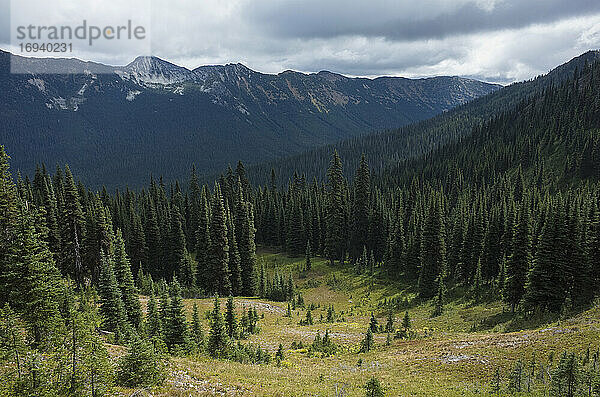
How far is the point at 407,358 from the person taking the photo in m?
24.4

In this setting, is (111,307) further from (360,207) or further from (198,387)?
(360,207)

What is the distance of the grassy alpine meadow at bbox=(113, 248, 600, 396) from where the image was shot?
16.9m

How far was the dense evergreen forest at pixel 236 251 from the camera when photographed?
15.4 meters

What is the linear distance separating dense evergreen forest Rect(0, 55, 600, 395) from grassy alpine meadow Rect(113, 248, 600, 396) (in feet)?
7.73

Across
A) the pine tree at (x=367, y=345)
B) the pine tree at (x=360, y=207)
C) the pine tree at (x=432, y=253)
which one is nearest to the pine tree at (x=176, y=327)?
the pine tree at (x=367, y=345)

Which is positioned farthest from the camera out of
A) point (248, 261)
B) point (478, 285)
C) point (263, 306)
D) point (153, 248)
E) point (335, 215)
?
point (335, 215)

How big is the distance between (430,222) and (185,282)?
131 feet

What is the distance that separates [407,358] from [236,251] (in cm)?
3175

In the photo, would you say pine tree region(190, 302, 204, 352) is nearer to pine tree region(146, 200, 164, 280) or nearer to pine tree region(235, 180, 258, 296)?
pine tree region(235, 180, 258, 296)

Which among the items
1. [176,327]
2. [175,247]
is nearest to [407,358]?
[176,327]

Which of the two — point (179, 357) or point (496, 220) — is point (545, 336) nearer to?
point (179, 357)

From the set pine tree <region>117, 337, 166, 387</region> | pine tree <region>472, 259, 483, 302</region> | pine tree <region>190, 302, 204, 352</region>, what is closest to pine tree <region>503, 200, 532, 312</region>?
pine tree <region>472, 259, 483, 302</region>

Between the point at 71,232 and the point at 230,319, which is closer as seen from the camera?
the point at 230,319

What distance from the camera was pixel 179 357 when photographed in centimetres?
2072
